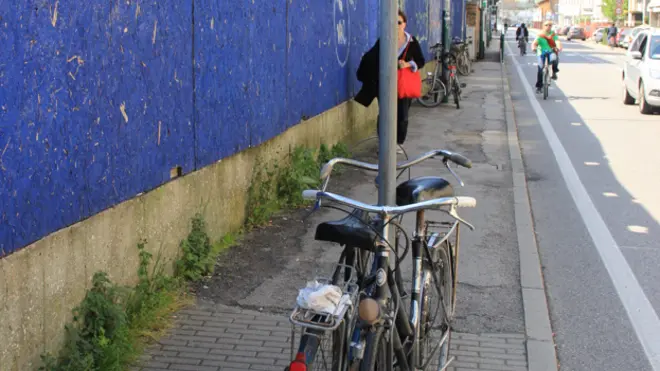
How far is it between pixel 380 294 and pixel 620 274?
4.03 meters

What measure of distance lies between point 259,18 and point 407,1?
31.6ft

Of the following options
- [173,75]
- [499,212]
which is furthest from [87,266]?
[499,212]

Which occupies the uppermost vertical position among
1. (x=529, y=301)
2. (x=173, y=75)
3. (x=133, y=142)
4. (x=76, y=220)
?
(x=173, y=75)

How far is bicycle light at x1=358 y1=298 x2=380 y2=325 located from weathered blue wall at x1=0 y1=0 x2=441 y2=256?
1659mm

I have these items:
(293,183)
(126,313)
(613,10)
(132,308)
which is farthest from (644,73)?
(613,10)

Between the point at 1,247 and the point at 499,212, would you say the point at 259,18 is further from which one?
the point at 1,247

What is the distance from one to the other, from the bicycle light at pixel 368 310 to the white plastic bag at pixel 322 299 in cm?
14

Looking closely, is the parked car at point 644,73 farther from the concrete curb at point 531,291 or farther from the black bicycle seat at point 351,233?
the black bicycle seat at point 351,233

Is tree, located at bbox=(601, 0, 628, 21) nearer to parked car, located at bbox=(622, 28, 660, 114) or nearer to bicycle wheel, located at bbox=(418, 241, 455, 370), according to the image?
parked car, located at bbox=(622, 28, 660, 114)

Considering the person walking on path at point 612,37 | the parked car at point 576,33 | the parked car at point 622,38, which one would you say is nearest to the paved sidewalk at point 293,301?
the parked car at point 622,38

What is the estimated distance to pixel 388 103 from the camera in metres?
4.03

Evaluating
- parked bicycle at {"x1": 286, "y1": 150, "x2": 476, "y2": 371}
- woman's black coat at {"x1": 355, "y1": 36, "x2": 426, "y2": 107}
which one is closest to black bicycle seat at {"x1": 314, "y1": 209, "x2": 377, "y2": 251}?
parked bicycle at {"x1": 286, "y1": 150, "x2": 476, "y2": 371}

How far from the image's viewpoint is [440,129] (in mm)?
14750

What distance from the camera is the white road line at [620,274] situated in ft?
17.8
